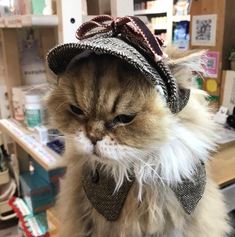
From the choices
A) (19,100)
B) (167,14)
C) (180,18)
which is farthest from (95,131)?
(167,14)

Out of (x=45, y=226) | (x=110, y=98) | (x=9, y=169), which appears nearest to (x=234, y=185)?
(x=110, y=98)

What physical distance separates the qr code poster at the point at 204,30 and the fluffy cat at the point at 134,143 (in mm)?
769

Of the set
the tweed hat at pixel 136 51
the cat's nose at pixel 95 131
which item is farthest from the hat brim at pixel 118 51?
the cat's nose at pixel 95 131

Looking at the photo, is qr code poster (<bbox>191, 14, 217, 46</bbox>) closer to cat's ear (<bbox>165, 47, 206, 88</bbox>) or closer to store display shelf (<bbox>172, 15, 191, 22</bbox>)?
cat's ear (<bbox>165, 47, 206, 88</bbox>)

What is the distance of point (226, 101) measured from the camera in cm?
133

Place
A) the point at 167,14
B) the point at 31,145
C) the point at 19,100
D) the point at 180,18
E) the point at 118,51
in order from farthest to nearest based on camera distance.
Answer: the point at 167,14
the point at 180,18
the point at 19,100
the point at 31,145
the point at 118,51

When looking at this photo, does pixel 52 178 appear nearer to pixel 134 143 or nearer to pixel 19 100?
pixel 19 100

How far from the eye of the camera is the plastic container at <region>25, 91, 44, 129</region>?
116cm

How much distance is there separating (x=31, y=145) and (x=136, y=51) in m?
0.70

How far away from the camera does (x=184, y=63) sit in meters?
0.53

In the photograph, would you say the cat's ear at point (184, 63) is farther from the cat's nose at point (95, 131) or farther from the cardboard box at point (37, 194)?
the cardboard box at point (37, 194)

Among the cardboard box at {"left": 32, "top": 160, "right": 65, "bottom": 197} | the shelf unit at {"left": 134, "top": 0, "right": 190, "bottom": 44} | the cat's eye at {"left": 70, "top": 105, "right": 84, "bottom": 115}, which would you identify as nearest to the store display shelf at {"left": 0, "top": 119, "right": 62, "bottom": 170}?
the cardboard box at {"left": 32, "top": 160, "right": 65, "bottom": 197}

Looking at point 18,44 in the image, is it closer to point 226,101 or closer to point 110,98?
point 226,101

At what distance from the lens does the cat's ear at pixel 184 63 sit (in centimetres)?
52
